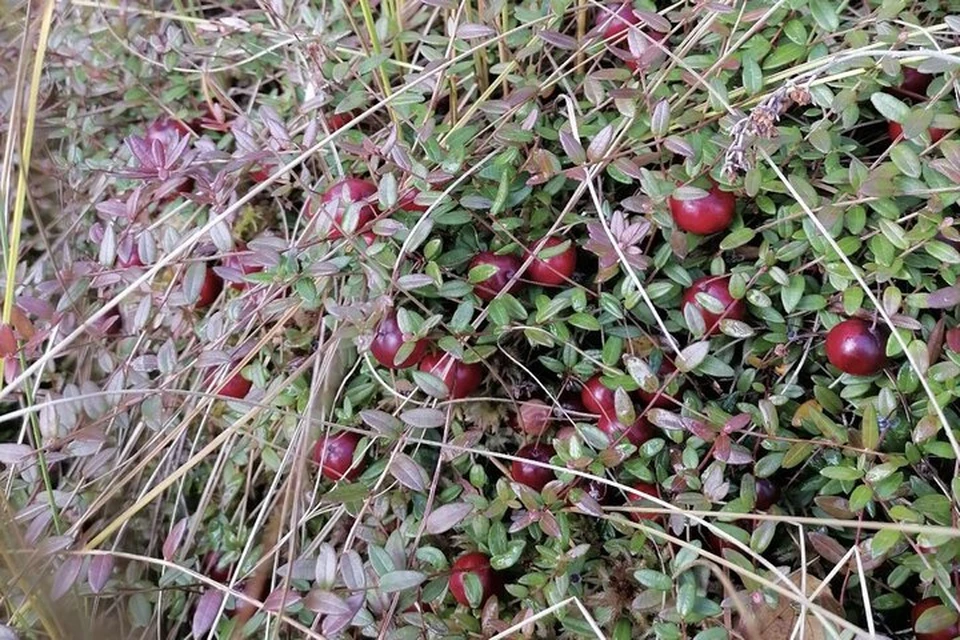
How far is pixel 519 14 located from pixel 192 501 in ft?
3.58

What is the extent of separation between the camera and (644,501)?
1.33 meters

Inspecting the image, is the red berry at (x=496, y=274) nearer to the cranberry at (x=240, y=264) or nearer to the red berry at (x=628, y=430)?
the red berry at (x=628, y=430)

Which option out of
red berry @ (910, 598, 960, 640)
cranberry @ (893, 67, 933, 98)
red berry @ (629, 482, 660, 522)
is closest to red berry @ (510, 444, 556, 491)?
red berry @ (629, 482, 660, 522)

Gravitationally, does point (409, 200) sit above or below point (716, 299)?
above

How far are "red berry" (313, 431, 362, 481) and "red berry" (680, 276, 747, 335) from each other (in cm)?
59

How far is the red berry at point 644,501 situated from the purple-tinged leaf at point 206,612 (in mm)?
663

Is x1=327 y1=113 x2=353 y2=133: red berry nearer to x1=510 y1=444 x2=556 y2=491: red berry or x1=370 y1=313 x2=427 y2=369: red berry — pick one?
x1=370 y1=313 x2=427 y2=369: red berry

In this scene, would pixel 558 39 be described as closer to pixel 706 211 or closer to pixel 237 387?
pixel 706 211

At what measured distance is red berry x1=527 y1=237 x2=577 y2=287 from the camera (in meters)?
1.42

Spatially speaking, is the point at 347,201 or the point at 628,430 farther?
the point at 347,201

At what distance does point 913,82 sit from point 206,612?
1421 mm

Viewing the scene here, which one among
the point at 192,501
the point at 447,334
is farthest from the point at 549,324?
the point at 192,501

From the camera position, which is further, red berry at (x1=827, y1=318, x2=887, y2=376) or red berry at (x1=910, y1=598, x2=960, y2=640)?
red berry at (x1=827, y1=318, x2=887, y2=376)

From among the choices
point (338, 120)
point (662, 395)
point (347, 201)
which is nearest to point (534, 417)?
point (662, 395)
